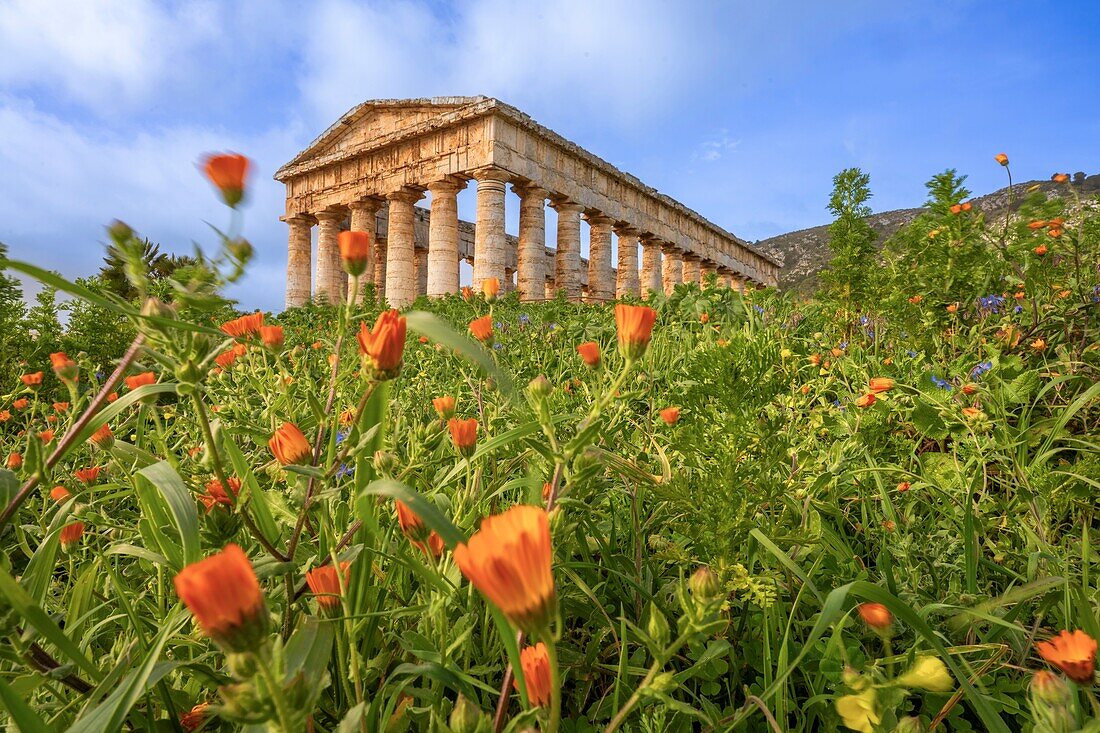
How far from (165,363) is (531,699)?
0.70 m

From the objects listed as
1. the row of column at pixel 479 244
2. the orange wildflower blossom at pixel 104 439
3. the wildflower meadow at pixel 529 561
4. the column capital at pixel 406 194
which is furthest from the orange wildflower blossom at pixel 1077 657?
the column capital at pixel 406 194

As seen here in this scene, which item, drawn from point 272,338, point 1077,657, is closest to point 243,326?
point 272,338

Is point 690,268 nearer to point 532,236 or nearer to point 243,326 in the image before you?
point 532,236

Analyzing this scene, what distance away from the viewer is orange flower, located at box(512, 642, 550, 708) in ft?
2.29

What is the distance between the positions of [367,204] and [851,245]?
17999mm

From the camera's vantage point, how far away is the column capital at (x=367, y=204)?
19984 mm

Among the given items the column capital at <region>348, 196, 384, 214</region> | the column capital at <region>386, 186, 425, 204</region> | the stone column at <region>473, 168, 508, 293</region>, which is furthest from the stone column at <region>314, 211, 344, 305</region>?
the stone column at <region>473, 168, 508, 293</region>

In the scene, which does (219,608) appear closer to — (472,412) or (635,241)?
(472,412)

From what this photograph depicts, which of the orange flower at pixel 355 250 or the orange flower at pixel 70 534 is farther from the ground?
the orange flower at pixel 355 250

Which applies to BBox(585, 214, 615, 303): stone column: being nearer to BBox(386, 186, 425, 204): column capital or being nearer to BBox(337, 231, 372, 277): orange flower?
BBox(386, 186, 425, 204): column capital

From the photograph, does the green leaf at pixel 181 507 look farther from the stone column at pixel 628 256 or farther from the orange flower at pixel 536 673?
the stone column at pixel 628 256

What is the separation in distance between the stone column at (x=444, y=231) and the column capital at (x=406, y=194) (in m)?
0.98

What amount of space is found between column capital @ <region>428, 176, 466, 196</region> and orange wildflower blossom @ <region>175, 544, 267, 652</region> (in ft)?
61.4

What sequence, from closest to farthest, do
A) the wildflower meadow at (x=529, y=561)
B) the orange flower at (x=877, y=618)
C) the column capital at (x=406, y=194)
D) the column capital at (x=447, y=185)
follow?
the wildflower meadow at (x=529, y=561), the orange flower at (x=877, y=618), the column capital at (x=447, y=185), the column capital at (x=406, y=194)
